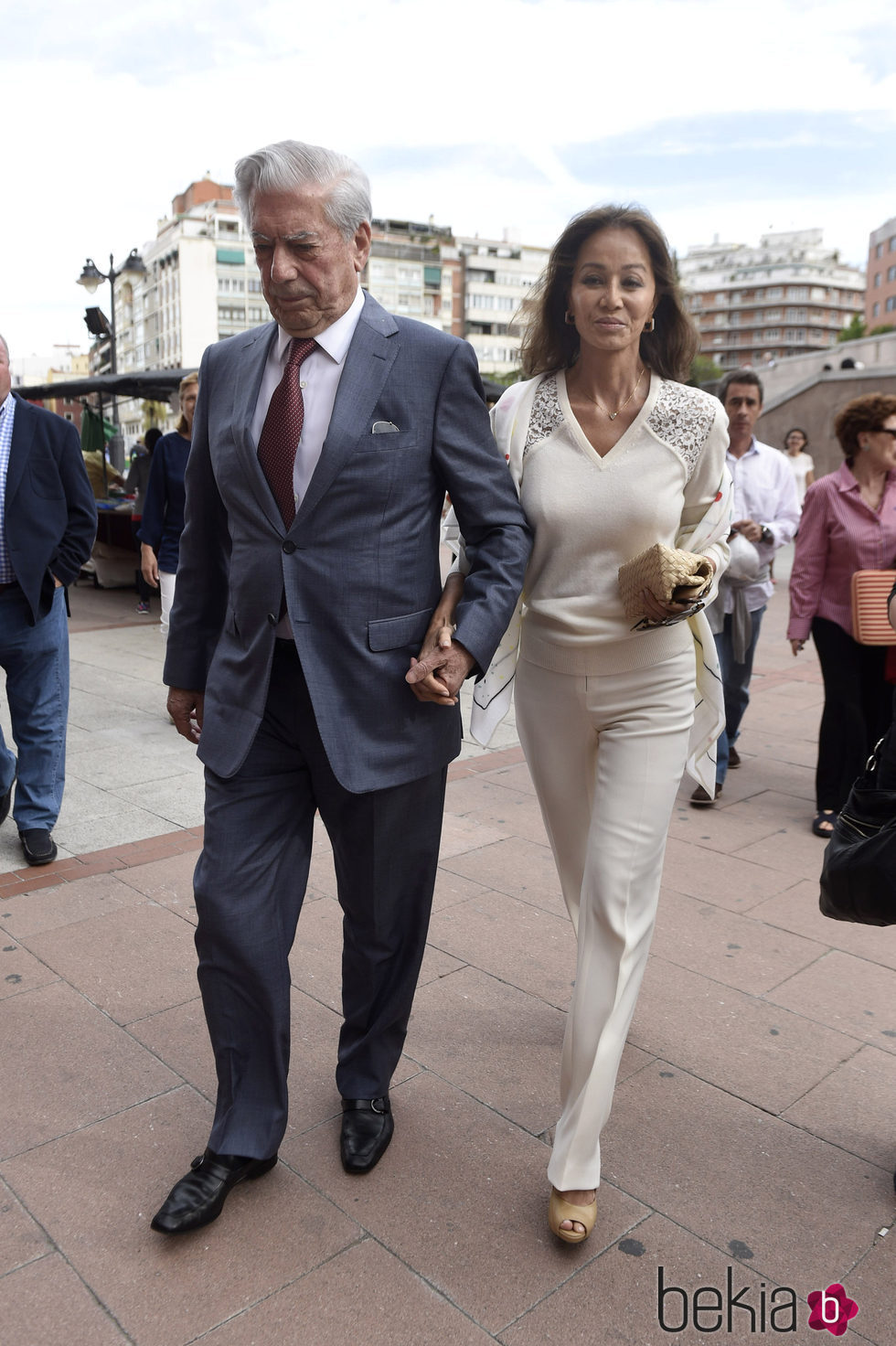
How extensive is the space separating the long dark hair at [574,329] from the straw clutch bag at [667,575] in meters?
0.61

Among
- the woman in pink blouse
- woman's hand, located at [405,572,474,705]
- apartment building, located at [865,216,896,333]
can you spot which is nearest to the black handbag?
woman's hand, located at [405,572,474,705]

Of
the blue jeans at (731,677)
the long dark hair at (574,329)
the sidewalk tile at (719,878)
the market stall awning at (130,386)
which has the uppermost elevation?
the market stall awning at (130,386)

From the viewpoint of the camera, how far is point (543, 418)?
2.61 m

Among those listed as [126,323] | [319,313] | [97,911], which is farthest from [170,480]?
[126,323]

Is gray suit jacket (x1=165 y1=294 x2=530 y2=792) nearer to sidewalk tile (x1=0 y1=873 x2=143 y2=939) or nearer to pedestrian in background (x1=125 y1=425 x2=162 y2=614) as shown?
sidewalk tile (x1=0 y1=873 x2=143 y2=939)

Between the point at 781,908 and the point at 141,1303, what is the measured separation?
9.40 feet

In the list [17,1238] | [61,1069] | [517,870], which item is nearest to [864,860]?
[17,1238]

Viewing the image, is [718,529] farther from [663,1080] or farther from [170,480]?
[170,480]

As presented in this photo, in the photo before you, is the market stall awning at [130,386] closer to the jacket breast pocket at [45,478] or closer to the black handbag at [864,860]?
the jacket breast pocket at [45,478]

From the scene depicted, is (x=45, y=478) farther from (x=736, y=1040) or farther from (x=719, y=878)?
(x=736, y=1040)

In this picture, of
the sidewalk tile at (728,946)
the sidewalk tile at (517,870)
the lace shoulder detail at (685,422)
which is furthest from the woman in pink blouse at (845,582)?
the lace shoulder detail at (685,422)

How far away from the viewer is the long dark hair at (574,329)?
260 centimetres

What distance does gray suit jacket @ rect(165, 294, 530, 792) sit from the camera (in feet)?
7.52

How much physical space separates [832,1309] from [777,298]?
6202 inches
